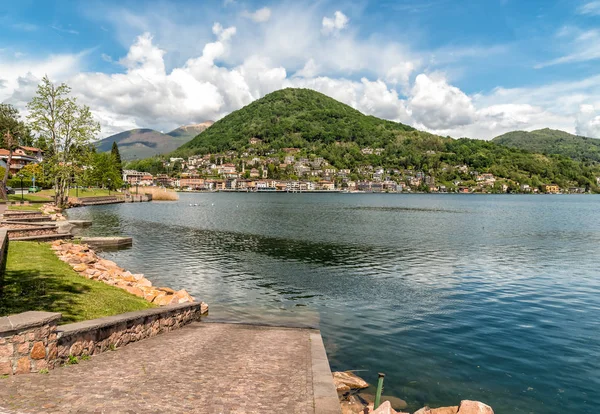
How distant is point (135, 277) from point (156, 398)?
1541 centimetres

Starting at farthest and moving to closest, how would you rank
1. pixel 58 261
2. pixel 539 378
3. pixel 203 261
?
1. pixel 203 261
2. pixel 58 261
3. pixel 539 378

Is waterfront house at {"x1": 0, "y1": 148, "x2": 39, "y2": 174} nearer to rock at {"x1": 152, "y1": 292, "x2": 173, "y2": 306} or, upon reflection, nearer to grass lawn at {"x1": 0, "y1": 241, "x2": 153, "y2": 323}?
grass lawn at {"x1": 0, "y1": 241, "x2": 153, "y2": 323}

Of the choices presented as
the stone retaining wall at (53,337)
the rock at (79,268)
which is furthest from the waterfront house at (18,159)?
the stone retaining wall at (53,337)

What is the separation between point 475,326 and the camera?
60.0 ft

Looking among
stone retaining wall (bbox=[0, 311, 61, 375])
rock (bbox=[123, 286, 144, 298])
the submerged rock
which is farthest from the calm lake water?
stone retaining wall (bbox=[0, 311, 61, 375])

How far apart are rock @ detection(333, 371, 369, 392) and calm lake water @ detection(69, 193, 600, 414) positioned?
879mm

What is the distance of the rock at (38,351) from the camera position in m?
8.95

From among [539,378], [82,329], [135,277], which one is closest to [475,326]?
[539,378]

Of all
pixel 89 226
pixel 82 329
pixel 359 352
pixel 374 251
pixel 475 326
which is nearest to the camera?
pixel 82 329

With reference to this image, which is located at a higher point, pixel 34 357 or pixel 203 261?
pixel 34 357

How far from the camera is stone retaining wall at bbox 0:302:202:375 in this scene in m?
8.59

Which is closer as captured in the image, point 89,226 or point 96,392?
point 96,392

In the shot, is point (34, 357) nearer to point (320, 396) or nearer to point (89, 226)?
point (320, 396)

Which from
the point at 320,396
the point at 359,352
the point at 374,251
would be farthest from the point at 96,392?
the point at 374,251
